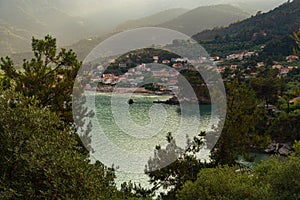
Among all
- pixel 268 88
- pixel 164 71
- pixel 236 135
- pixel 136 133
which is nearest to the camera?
pixel 236 135

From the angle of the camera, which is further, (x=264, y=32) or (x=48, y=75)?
(x=264, y=32)

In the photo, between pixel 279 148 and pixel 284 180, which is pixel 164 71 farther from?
pixel 284 180

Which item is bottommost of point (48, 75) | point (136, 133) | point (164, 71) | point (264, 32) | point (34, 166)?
point (136, 133)

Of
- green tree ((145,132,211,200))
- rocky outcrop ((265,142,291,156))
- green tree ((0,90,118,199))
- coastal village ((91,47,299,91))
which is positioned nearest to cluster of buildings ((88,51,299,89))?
coastal village ((91,47,299,91))

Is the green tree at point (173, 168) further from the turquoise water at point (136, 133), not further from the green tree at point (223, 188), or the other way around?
the green tree at point (223, 188)

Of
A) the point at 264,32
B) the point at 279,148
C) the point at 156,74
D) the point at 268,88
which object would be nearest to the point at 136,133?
the point at 279,148

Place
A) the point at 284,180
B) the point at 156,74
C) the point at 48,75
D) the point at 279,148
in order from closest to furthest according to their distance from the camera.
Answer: the point at 284,180 < the point at 48,75 < the point at 279,148 < the point at 156,74

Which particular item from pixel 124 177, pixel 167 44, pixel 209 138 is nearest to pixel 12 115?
pixel 209 138

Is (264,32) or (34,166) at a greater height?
(264,32)

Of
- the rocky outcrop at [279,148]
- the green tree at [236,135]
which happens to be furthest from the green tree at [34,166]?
the rocky outcrop at [279,148]
